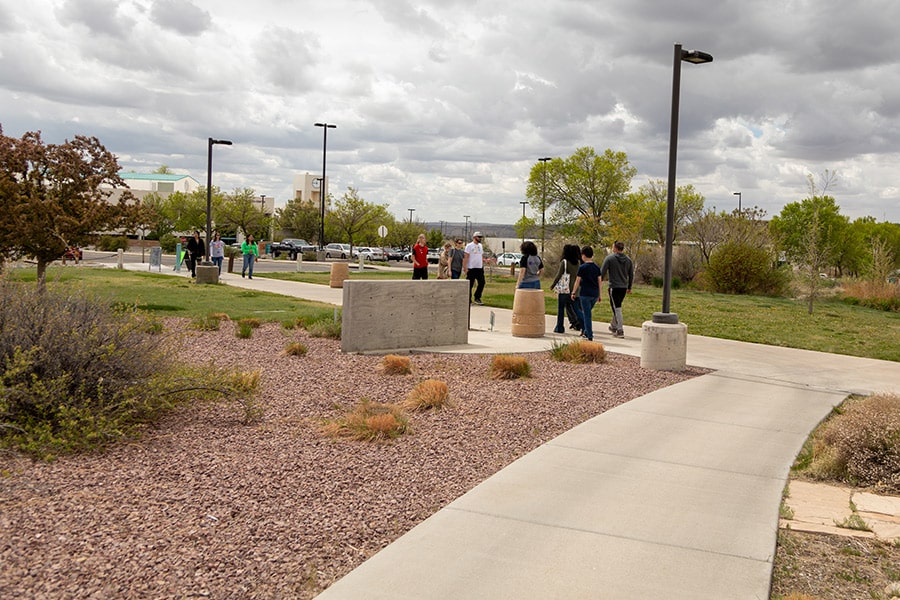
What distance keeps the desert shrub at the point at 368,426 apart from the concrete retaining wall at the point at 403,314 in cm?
430

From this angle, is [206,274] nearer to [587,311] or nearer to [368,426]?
[587,311]

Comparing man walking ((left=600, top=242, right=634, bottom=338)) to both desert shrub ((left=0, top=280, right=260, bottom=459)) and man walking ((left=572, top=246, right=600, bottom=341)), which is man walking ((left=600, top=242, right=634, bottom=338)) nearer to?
man walking ((left=572, top=246, right=600, bottom=341))

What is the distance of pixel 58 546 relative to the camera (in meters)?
4.39

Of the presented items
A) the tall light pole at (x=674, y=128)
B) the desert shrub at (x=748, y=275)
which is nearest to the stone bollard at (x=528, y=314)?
the tall light pole at (x=674, y=128)

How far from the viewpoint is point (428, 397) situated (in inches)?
324

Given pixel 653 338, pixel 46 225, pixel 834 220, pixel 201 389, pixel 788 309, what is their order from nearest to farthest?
pixel 201 389 → pixel 653 338 → pixel 46 225 → pixel 788 309 → pixel 834 220

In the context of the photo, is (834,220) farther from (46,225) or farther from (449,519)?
(449,519)

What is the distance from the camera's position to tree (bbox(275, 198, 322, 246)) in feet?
282

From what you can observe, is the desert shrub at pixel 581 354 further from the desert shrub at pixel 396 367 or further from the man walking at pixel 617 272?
the man walking at pixel 617 272

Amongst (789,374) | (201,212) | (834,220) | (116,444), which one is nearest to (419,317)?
(789,374)

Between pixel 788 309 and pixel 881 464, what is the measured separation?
19137 millimetres

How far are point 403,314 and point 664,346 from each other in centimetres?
364

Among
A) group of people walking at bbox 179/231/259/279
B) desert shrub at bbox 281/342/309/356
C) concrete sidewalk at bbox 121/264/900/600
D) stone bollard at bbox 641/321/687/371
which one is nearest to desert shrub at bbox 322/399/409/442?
concrete sidewalk at bbox 121/264/900/600

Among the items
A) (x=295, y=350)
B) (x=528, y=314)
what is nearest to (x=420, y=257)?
(x=528, y=314)
